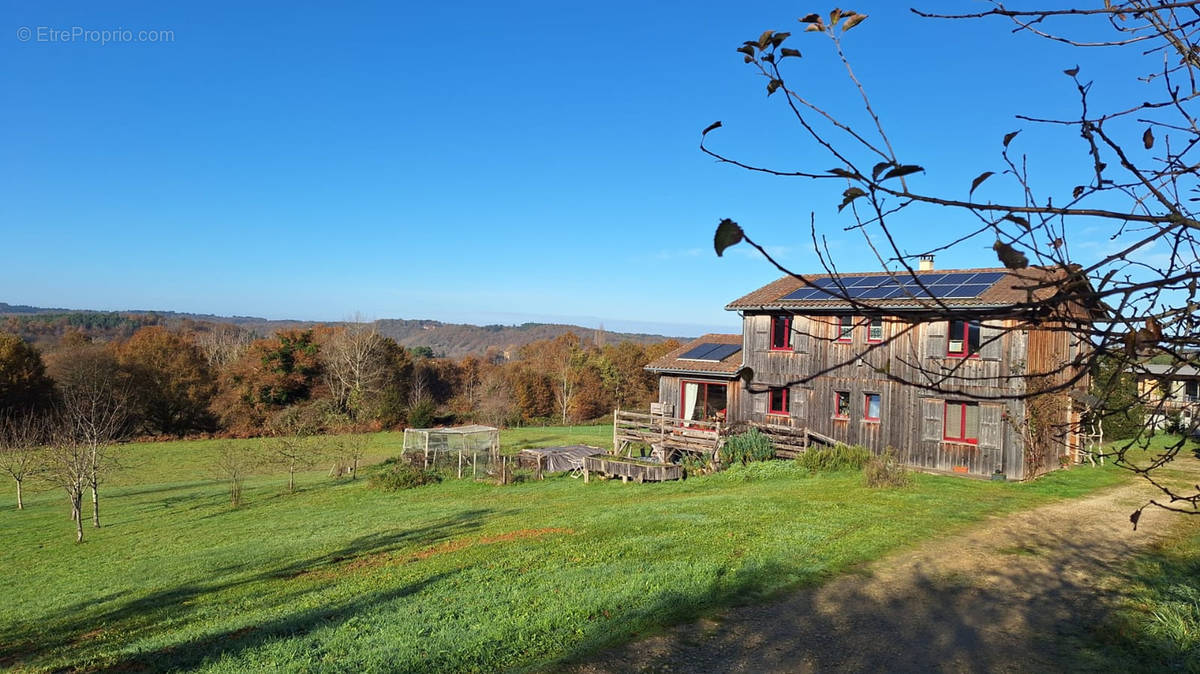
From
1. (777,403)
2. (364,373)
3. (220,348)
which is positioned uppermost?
(220,348)

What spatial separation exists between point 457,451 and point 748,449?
1222 cm

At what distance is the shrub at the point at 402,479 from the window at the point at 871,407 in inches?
546

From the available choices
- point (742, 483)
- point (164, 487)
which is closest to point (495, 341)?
point (164, 487)

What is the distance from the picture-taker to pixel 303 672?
19.2ft

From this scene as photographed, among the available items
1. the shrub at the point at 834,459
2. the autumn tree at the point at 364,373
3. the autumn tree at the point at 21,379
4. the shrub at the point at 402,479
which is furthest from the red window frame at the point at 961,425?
the autumn tree at the point at 21,379

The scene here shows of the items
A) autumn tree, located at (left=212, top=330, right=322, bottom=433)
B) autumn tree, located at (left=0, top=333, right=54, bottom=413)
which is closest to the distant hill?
autumn tree, located at (left=212, top=330, right=322, bottom=433)

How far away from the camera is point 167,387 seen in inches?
1747

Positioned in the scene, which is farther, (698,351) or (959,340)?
(698,351)

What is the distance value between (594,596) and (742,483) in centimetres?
1101

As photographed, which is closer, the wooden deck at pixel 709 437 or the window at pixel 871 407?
the window at pixel 871 407

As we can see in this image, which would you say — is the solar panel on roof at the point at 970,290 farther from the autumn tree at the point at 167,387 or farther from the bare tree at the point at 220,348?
the bare tree at the point at 220,348

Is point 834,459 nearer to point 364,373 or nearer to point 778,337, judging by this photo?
point 778,337

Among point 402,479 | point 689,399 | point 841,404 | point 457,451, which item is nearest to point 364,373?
point 457,451

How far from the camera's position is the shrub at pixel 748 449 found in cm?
2003
